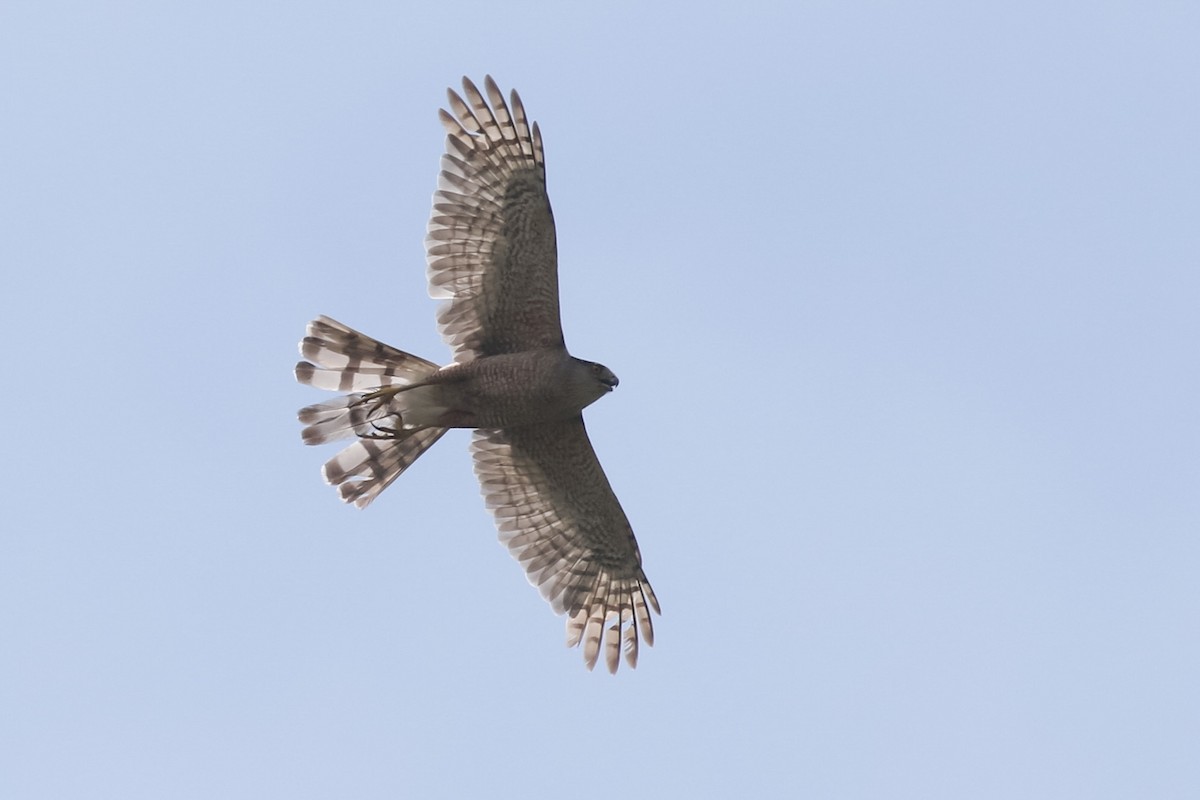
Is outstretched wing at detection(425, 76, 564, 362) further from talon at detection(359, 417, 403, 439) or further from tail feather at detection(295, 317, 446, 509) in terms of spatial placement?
talon at detection(359, 417, 403, 439)

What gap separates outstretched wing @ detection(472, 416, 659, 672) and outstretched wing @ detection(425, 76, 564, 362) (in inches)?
46.6

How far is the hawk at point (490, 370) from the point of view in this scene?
15.6m

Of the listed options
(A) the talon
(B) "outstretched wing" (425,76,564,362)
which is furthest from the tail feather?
(B) "outstretched wing" (425,76,564,362)

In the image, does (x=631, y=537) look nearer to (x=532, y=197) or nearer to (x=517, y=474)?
(x=517, y=474)

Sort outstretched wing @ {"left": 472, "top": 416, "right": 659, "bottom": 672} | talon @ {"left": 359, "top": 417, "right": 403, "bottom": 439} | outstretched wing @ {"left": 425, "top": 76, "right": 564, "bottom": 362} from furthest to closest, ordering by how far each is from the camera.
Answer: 1. outstretched wing @ {"left": 472, "top": 416, "right": 659, "bottom": 672}
2. talon @ {"left": 359, "top": 417, "right": 403, "bottom": 439}
3. outstretched wing @ {"left": 425, "top": 76, "right": 564, "bottom": 362}

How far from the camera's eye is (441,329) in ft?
51.9

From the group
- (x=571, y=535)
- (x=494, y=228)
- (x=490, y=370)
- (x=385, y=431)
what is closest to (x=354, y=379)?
(x=385, y=431)

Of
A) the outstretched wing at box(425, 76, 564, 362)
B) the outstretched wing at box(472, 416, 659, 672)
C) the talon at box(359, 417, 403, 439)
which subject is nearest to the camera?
the outstretched wing at box(425, 76, 564, 362)

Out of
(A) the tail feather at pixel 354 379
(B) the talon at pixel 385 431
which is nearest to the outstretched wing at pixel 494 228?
(A) the tail feather at pixel 354 379

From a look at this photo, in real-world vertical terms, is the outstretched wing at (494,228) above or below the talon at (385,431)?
Result: above

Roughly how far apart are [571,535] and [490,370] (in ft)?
6.46

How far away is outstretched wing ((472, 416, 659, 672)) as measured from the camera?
54.4 ft

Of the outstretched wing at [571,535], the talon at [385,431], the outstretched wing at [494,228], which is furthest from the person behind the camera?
the outstretched wing at [571,535]

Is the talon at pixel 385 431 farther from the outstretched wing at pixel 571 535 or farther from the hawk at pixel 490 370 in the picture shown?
the outstretched wing at pixel 571 535
